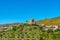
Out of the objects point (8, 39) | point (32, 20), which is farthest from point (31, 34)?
point (32, 20)

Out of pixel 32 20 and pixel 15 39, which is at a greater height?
pixel 32 20

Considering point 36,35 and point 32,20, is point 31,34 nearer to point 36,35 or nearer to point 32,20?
point 36,35

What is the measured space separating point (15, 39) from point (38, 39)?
9.04 feet

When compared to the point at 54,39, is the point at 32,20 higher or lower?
higher

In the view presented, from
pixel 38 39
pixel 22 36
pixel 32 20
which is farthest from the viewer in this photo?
pixel 32 20

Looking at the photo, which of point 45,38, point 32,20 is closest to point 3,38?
point 45,38

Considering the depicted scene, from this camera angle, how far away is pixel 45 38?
27672mm

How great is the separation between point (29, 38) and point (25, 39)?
47 cm

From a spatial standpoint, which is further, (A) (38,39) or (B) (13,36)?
(B) (13,36)

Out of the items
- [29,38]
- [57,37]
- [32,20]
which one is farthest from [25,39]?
[32,20]

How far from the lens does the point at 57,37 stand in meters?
28.8

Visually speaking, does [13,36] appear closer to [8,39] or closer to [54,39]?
[8,39]

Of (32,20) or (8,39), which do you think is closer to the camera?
(8,39)

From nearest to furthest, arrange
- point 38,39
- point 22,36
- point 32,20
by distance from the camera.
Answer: point 38,39, point 22,36, point 32,20
